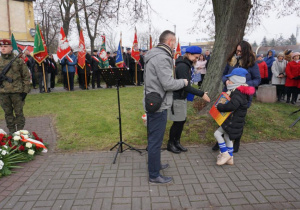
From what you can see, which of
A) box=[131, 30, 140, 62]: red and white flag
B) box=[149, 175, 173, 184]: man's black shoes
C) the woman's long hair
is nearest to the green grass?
box=[149, 175, 173, 184]: man's black shoes

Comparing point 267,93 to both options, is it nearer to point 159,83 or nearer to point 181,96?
point 181,96

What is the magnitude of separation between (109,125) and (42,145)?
194 centimetres

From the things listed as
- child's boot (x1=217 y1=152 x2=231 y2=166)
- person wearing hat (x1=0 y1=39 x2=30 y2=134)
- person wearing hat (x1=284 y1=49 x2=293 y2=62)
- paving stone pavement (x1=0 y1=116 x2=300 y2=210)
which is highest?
person wearing hat (x1=284 y1=49 x2=293 y2=62)

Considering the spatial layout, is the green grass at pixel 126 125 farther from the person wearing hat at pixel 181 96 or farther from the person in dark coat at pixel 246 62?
the person in dark coat at pixel 246 62

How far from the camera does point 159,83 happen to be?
126 inches

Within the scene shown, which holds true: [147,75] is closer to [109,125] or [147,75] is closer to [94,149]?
[94,149]

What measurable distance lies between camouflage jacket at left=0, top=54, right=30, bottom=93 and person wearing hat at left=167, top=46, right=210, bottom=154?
3.37 metres

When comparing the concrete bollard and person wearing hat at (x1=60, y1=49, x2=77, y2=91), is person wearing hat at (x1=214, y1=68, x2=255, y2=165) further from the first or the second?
person wearing hat at (x1=60, y1=49, x2=77, y2=91)

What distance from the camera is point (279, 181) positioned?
11.6 feet

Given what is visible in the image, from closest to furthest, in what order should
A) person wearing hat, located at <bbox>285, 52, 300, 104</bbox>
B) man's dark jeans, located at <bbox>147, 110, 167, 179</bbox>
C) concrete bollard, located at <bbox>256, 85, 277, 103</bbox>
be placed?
man's dark jeans, located at <bbox>147, 110, 167, 179</bbox>
person wearing hat, located at <bbox>285, 52, 300, 104</bbox>
concrete bollard, located at <bbox>256, 85, 277, 103</bbox>

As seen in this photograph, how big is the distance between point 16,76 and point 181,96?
367cm

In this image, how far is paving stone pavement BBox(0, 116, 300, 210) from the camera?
3.05 meters

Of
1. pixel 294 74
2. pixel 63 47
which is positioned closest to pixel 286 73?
pixel 294 74

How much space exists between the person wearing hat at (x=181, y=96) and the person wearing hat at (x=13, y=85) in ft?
11.1
